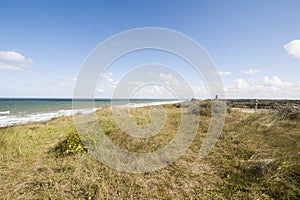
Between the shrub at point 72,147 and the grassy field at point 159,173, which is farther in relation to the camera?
the shrub at point 72,147

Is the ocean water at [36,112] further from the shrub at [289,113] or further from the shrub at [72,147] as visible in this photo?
the shrub at [289,113]

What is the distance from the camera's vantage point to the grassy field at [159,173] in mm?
2871

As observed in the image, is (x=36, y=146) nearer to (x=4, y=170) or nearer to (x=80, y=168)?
(x=4, y=170)

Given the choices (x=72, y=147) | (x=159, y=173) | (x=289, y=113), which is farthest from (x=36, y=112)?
(x=289, y=113)

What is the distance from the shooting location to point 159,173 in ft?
11.8

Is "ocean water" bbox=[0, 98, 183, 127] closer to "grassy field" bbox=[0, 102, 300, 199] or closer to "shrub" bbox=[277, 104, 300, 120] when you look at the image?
"grassy field" bbox=[0, 102, 300, 199]

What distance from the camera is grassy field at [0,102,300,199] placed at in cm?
287

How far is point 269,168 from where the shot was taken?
3.47 metres

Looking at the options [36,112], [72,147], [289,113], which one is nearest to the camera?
[72,147]

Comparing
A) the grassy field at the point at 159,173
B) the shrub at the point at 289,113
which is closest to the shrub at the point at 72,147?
the grassy field at the point at 159,173

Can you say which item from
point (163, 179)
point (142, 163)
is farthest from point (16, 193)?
point (163, 179)

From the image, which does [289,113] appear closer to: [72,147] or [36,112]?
[72,147]

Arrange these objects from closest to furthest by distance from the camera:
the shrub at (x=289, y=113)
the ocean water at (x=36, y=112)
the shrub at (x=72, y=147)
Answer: the shrub at (x=72, y=147), the shrub at (x=289, y=113), the ocean water at (x=36, y=112)

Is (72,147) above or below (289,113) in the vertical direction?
below
